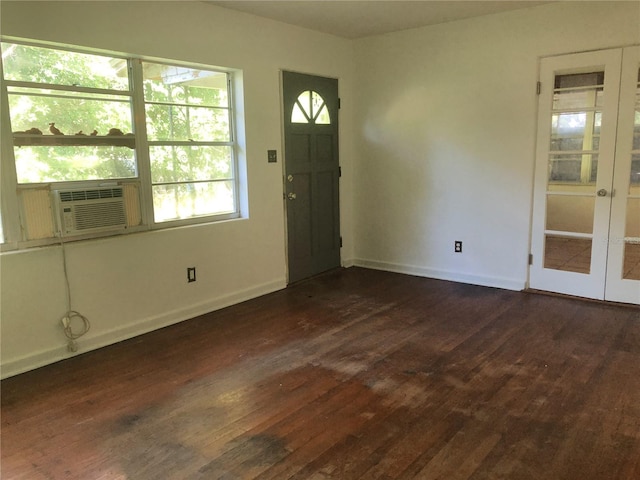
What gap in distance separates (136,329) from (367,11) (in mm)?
3253

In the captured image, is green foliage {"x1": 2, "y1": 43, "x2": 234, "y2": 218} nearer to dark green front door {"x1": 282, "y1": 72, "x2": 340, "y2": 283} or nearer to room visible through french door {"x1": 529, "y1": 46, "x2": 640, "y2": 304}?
dark green front door {"x1": 282, "y1": 72, "x2": 340, "y2": 283}

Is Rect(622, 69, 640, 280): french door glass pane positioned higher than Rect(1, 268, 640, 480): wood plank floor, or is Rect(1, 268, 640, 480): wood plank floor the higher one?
Rect(622, 69, 640, 280): french door glass pane

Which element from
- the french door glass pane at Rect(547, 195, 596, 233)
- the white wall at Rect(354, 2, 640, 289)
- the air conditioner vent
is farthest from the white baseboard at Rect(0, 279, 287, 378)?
the french door glass pane at Rect(547, 195, 596, 233)

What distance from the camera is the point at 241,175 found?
14.8 ft

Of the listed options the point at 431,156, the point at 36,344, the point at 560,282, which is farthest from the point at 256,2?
the point at 560,282

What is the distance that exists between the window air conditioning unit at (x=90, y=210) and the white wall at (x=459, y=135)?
9.39 feet

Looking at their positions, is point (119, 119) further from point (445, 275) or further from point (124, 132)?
point (445, 275)

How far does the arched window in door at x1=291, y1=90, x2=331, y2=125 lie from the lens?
4.93 metres

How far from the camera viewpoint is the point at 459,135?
4.84 m

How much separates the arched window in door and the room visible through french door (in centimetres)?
210

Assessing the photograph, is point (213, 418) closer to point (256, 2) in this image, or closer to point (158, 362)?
point (158, 362)

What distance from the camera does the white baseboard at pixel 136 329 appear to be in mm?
3152

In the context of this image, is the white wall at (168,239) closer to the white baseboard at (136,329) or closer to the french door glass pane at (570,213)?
the white baseboard at (136,329)

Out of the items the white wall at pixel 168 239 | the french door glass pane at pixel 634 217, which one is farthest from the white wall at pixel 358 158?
the french door glass pane at pixel 634 217
